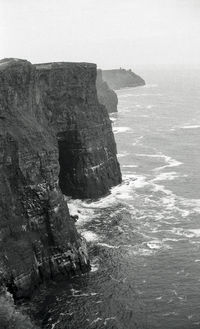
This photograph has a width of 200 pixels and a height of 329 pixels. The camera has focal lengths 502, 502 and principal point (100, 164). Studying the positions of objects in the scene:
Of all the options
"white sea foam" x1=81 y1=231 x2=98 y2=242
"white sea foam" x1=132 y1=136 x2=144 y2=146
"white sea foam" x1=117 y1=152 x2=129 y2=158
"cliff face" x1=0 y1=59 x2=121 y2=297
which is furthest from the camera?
"white sea foam" x1=132 y1=136 x2=144 y2=146

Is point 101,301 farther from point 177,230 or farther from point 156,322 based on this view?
point 177,230

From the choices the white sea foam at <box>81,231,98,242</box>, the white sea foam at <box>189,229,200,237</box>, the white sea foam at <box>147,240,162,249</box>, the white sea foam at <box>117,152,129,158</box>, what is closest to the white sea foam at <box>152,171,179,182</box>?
the white sea foam at <box>117,152,129,158</box>

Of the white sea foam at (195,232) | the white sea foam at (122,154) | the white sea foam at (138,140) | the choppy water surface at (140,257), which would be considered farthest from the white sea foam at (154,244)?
the white sea foam at (138,140)

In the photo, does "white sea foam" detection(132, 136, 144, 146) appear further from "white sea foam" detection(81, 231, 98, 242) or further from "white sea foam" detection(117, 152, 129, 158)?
"white sea foam" detection(81, 231, 98, 242)

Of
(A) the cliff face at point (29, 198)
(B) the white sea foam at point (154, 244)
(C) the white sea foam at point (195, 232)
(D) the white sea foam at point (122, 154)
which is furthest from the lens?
(D) the white sea foam at point (122, 154)

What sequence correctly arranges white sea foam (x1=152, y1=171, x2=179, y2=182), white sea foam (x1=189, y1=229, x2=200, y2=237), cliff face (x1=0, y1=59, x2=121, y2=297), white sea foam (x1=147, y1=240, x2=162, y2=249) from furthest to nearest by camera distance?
white sea foam (x1=152, y1=171, x2=179, y2=182) → white sea foam (x1=189, y1=229, x2=200, y2=237) → white sea foam (x1=147, y1=240, x2=162, y2=249) → cliff face (x1=0, y1=59, x2=121, y2=297)

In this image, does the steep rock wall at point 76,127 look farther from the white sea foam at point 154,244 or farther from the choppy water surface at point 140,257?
the white sea foam at point 154,244

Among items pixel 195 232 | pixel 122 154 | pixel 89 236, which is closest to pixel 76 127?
pixel 89 236

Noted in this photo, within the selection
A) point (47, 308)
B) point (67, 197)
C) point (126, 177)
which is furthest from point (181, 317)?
point (126, 177)
